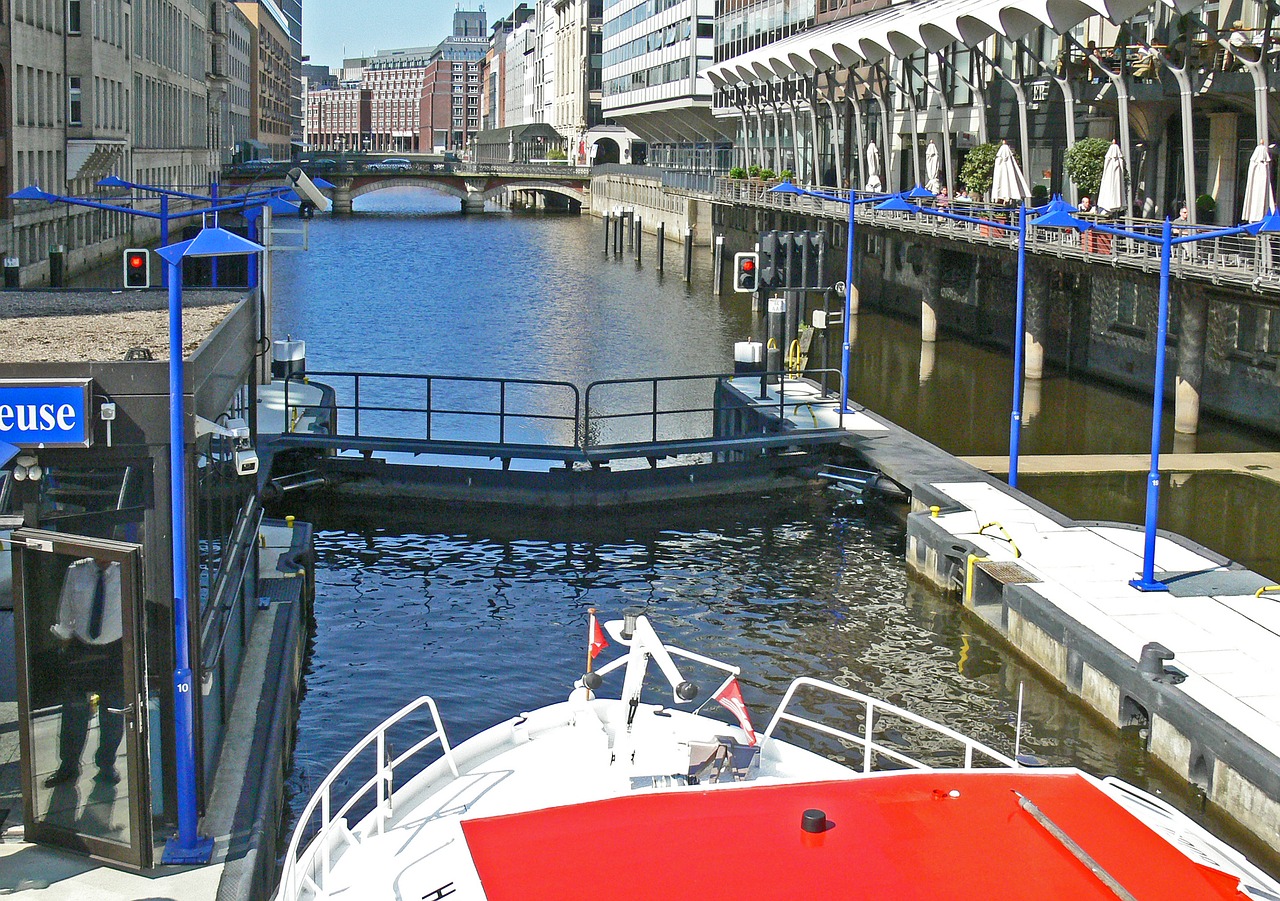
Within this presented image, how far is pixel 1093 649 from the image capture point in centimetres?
1552

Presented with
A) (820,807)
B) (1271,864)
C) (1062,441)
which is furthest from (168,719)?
(1062,441)

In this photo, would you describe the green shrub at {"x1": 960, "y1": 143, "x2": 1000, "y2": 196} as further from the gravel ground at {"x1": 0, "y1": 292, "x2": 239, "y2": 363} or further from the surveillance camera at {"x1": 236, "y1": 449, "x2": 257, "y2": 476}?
the surveillance camera at {"x1": 236, "y1": 449, "x2": 257, "y2": 476}

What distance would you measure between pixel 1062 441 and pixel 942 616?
1379cm

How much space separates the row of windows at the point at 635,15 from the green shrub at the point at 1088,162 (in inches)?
2528

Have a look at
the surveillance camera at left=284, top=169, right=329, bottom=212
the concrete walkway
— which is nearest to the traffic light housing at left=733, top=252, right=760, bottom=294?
the concrete walkway

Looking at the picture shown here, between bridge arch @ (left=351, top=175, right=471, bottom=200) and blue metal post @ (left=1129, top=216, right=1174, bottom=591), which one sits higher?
bridge arch @ (left=351, top=175, right=471, bottom=200)

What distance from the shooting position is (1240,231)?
17.4 meters

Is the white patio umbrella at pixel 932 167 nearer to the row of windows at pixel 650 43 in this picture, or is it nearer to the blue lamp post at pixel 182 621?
the blue lamp post at pixel 182 621

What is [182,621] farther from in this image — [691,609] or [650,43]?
[650,43]

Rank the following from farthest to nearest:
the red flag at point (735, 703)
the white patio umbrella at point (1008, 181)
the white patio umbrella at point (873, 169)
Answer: the white patio umbrella at point (873, 169), the white patio umbrella at point (1008, 181), the red flag at point (735, 703)

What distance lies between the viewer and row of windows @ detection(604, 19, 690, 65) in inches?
3868

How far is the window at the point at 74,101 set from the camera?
6225 centimetres

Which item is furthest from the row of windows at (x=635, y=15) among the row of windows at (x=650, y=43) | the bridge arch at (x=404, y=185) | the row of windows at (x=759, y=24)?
the bridge arch at (x=404, y=185)

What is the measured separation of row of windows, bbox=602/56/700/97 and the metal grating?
3232 inches
